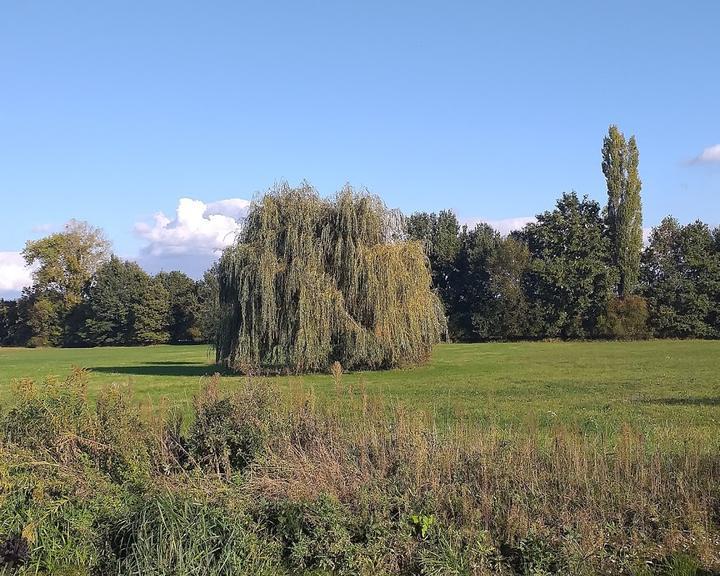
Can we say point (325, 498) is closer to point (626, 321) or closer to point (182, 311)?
point (626, 321)

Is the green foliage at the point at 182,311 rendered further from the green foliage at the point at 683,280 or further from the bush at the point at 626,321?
the green foliage at the point at 683,280

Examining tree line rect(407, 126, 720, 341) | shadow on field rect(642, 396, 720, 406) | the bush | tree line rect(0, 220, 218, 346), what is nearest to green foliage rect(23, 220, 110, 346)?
tree line rect(0, 220, 218, 346)

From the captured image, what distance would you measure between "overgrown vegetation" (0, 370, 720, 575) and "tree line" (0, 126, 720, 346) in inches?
1883

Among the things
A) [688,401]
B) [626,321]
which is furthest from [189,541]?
[626,321]

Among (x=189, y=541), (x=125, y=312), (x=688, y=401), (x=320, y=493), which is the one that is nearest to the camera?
(x=189, y=541)

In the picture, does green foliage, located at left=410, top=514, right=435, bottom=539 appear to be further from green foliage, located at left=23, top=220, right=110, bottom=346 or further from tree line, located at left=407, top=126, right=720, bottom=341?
green foliage, located at left=23, top=220, right=110, bottom=346

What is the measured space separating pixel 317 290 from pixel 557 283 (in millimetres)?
41613

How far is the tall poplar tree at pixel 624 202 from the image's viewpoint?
6319 cm

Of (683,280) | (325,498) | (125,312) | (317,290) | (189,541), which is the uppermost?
(683,280)

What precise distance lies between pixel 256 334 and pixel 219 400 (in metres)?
21.3

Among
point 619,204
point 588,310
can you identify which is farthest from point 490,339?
point 619,204

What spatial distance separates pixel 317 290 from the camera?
93.1ft

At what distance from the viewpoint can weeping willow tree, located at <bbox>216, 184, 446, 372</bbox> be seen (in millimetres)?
28375

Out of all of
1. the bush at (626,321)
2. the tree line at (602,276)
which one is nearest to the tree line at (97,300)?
the tree line at (602,276)
